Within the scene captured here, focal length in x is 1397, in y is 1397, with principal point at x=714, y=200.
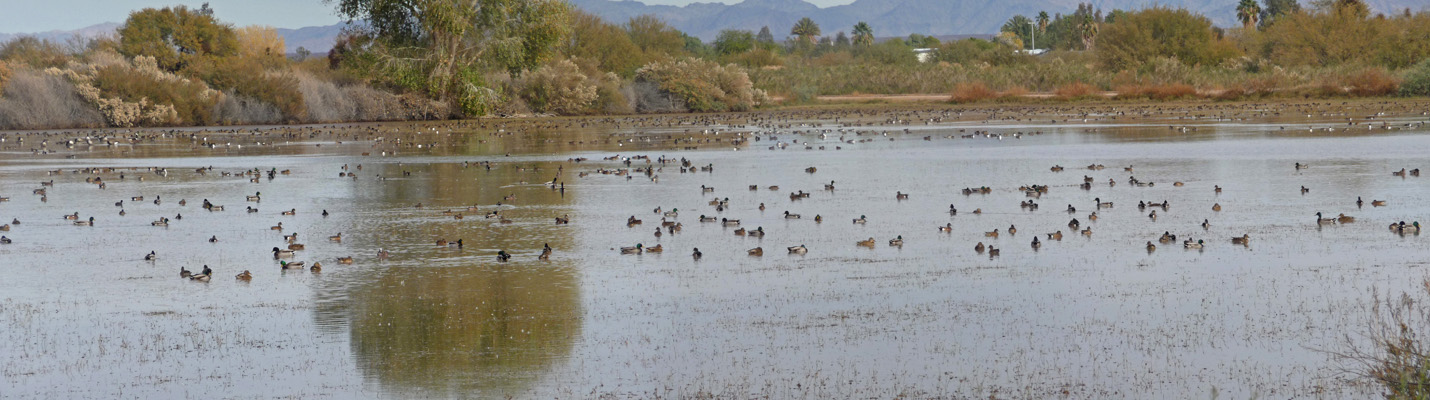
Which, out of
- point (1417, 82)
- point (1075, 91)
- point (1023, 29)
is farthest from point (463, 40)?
point (1023, 29)

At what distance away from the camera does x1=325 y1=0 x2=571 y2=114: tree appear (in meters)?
53.5

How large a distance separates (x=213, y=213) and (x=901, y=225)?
1192 cm

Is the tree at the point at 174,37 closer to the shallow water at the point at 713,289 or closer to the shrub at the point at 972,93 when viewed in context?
the shrub at the point at 972,93

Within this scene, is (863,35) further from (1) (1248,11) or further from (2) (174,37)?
(2) (174,37)

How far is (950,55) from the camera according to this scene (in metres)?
127

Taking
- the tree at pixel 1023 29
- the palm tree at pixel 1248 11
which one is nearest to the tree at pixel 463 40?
the palm tree at pixel 1248 11

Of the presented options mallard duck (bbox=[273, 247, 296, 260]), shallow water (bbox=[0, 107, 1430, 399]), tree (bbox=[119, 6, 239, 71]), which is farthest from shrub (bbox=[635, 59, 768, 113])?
mallard duck (bbox=[273, 247, 296, 260])

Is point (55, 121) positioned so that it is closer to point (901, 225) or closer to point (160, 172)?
point (160, 172)

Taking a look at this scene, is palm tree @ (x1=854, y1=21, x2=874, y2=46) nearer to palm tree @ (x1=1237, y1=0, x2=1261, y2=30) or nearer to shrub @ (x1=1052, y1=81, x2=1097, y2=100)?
palm tree @ (x1=1237, y1=0, x2=1261, y2=30)

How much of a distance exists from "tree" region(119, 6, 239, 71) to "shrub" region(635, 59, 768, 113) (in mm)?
22792

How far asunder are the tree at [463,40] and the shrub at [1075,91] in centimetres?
2794

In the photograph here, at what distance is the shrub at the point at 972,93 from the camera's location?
234 ft

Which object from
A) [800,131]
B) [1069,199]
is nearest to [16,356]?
[1069,199]

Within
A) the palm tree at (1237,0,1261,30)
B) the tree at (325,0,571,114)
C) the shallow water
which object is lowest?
the shallow water
